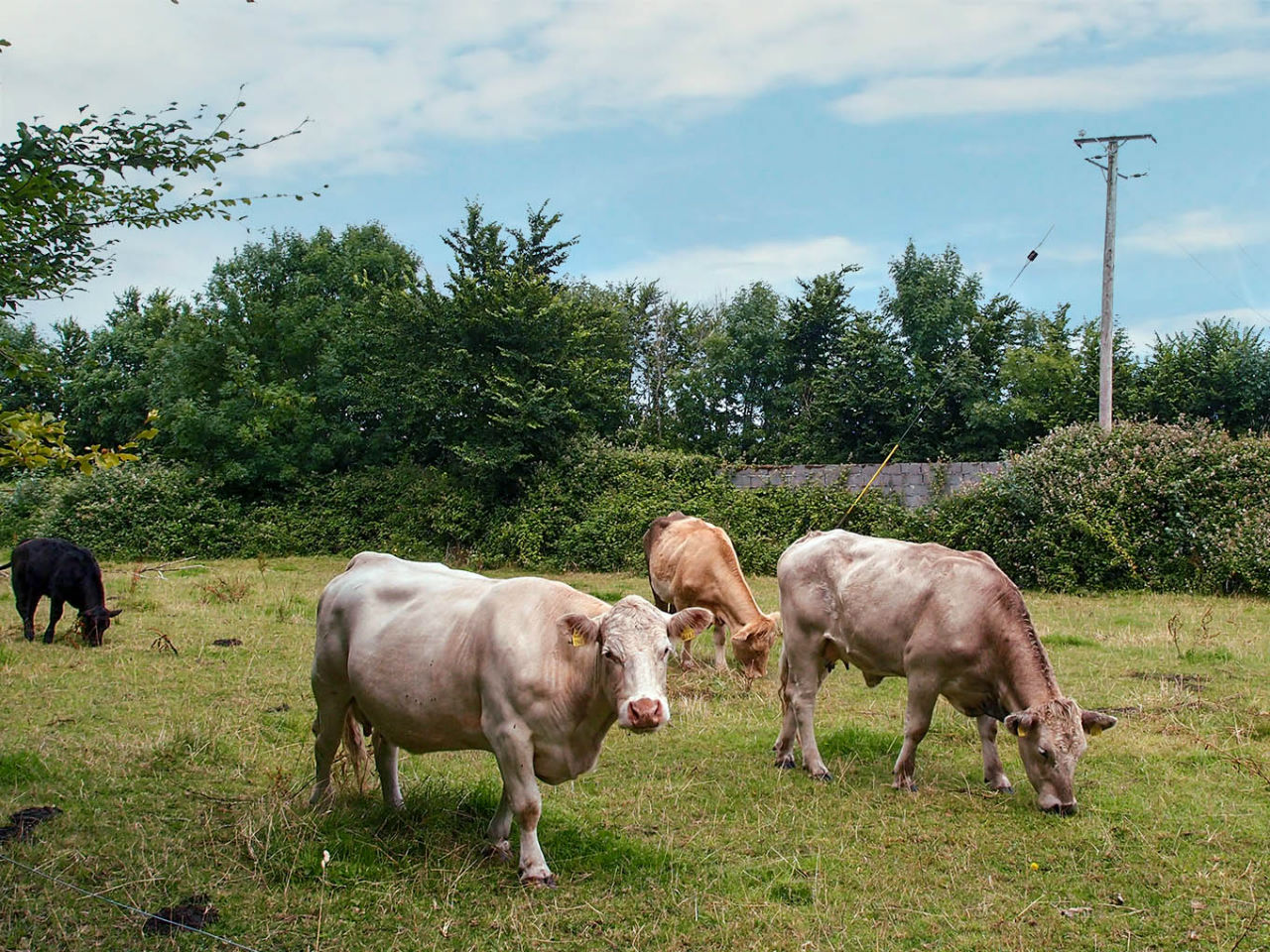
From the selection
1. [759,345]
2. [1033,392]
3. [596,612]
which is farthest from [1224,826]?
[759,345]

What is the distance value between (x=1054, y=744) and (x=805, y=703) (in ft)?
6.08

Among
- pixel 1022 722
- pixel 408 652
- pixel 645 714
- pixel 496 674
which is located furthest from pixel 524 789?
pixel 1022 722

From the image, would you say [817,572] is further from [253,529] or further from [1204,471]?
[253,529]

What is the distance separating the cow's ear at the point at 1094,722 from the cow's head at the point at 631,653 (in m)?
3.13

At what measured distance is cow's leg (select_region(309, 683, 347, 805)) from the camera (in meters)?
6.21

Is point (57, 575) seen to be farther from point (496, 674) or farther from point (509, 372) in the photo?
point (509, 372)

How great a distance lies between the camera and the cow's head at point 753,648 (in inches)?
423

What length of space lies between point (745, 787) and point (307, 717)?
3.76 meters

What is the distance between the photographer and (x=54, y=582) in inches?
485

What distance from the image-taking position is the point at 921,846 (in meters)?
5.99

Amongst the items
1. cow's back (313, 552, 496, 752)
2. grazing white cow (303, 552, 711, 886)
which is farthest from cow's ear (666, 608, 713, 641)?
cow's back (313, 552, 496, 752)

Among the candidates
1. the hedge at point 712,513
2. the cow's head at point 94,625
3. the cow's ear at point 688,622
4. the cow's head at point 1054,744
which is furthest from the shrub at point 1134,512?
the cow's head at point 94,625

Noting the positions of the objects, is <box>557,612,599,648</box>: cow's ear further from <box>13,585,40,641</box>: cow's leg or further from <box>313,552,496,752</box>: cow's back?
<box>13,585,40,641</box>: cow's leg

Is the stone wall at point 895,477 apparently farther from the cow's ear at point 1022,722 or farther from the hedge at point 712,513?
the cow's ear at point 1022,722
